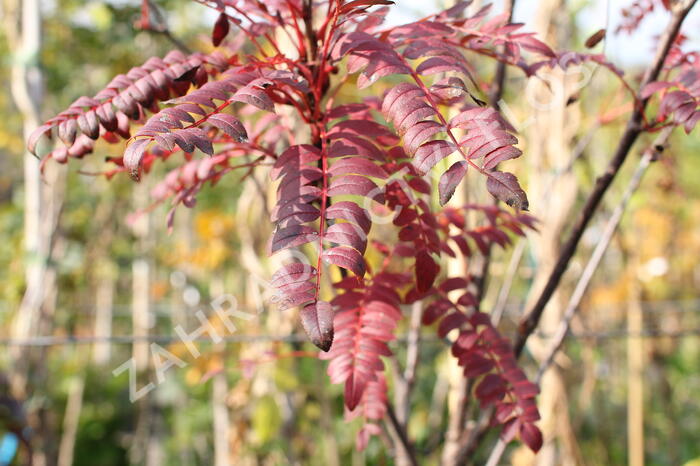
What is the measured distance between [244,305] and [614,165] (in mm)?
2334

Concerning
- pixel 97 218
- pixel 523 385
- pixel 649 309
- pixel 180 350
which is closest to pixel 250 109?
pixel 523 385

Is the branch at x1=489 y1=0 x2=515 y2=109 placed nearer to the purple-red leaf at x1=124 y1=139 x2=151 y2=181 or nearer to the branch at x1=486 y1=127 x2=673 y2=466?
the branch at x1=486 y1=127 x2=673 y2=466

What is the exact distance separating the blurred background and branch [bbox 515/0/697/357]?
0.40ft

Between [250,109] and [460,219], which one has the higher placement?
[250,109]

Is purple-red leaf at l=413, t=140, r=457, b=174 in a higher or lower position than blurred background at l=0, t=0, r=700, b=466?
higher

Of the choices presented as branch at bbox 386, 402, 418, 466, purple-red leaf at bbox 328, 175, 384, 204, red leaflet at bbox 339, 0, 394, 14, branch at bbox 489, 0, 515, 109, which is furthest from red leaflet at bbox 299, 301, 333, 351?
branch at bbox 489, 0, 515, 109

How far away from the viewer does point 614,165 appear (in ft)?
2.98

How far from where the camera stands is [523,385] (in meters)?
0.80

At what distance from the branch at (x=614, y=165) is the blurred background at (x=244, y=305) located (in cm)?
12

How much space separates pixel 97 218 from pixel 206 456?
1777mm

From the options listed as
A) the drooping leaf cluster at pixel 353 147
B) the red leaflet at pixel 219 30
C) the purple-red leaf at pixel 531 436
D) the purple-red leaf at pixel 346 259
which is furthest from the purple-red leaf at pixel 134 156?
the purple-red leaf at pixel 531 436

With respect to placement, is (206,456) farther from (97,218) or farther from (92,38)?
(92,38)

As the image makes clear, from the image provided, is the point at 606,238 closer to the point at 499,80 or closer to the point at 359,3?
the point at 499,80

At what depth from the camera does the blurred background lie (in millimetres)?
1860
